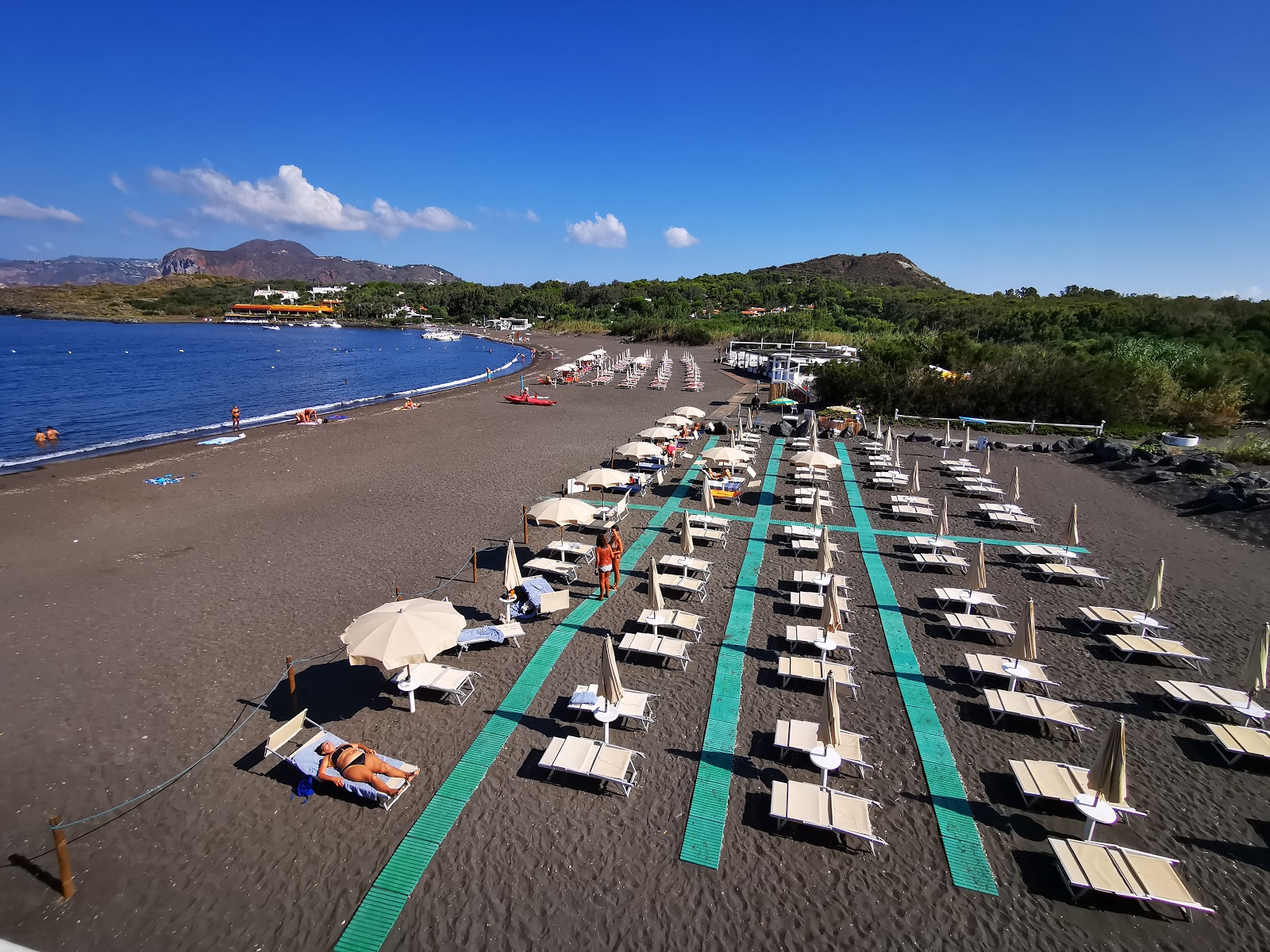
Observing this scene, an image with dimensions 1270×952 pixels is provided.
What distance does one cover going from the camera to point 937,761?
25.2ft

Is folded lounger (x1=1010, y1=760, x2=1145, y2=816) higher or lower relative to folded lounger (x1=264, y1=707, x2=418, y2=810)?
higher

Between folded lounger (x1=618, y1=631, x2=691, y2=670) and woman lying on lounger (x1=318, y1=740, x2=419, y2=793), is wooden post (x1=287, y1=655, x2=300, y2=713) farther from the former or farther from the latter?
folded lounger (x1=618, y1=631, x2=691, y2=670)

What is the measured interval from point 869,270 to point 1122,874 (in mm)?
201773

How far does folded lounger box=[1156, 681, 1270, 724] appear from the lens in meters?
8.18

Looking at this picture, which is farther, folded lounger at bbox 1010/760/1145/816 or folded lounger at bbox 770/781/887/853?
folded lounger at bbox 1010/760/1145/816

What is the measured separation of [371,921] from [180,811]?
299 cm

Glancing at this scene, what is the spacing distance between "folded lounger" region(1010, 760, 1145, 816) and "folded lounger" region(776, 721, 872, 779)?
1671mm

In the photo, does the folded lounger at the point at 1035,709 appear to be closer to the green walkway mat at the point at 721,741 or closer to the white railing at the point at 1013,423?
the green walkway mat at the point at 721,741

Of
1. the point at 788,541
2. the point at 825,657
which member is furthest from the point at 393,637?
the point at 788,541

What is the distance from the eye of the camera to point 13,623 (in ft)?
35.4

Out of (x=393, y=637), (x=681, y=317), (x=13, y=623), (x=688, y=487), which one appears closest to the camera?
(x=393, y=637)

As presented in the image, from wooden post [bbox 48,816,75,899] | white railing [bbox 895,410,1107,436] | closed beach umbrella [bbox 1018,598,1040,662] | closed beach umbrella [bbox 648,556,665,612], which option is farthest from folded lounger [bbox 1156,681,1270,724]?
white railing [bbox 895,410,1107,436]

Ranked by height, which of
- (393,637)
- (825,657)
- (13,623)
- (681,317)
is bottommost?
(13,623)

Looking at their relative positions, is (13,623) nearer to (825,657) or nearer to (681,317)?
(825,657)
